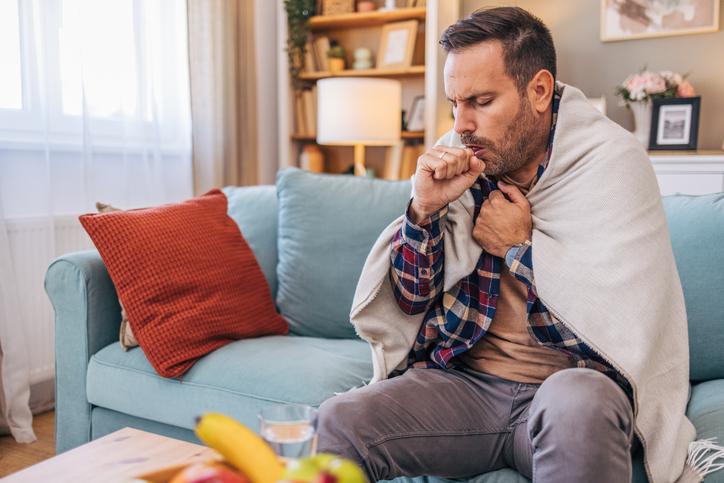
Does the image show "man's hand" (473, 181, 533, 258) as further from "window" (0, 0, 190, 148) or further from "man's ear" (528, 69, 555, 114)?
"window" (0, 0, 190, 148)

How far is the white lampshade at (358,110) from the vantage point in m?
3.10

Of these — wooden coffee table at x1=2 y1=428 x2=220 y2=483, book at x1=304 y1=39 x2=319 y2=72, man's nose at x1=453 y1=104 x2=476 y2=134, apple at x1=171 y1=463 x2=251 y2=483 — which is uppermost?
book at x1=304 y1=39 x2=319 y2=72

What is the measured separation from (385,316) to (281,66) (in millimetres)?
2729

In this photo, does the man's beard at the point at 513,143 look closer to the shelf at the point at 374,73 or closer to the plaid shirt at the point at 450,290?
the plaid shirt at the point at 450,290

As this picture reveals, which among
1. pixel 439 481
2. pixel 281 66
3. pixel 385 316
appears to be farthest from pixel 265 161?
pixel 439 481

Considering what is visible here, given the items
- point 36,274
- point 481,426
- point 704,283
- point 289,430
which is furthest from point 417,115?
point 289,430

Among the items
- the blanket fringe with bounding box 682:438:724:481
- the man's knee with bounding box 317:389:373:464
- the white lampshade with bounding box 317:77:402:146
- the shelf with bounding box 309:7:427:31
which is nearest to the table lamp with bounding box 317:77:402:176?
the white lampshade with bounding box 317:77:402:146

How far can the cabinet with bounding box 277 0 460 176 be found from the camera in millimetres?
3529

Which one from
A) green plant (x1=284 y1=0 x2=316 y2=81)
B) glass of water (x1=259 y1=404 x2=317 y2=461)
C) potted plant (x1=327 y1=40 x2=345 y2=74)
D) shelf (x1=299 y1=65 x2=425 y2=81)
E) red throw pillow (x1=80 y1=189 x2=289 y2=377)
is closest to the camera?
glass of water (x1=259 y1=404 x2=317 y2=461)

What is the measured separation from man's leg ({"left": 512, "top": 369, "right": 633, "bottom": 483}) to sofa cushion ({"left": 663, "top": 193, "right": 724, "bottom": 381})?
0.63 meters

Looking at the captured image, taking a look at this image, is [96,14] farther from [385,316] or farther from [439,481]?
[439,481]

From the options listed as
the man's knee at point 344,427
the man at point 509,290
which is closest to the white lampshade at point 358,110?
the man at point 509,290

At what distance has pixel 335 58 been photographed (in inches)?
154

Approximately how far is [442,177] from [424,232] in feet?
0.38
